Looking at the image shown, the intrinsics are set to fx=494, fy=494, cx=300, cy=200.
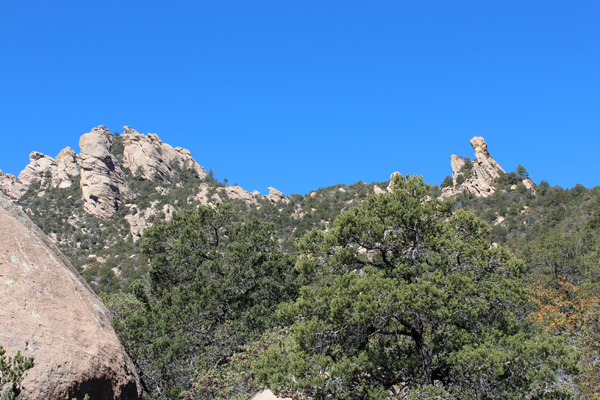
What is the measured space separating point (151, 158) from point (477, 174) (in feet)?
148

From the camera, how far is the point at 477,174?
60469 mm

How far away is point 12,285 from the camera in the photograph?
22.9 feet

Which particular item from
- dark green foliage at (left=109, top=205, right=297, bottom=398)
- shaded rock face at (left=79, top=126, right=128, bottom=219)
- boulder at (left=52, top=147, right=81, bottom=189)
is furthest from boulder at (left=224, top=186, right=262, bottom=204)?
dark green foliage at (left=109, top=205, right=297, bottom=398)

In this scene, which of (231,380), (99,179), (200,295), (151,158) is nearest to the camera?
(231,380)

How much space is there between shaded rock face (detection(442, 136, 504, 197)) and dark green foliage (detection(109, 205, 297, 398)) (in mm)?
44201

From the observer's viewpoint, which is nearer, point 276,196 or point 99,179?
point 99,179

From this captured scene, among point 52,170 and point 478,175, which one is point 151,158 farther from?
point 478,175

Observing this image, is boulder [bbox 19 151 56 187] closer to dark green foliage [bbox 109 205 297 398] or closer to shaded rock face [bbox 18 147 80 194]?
shaded rock face [bbox 18 147 80 194]

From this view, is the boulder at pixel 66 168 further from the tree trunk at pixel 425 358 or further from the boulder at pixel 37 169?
the tree trunk at pixel 425 358

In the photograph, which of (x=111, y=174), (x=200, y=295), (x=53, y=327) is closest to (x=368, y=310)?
(x=53, y=327)

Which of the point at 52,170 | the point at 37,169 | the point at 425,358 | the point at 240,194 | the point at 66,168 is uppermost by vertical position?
the point at 37,169

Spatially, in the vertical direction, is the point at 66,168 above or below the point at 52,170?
below

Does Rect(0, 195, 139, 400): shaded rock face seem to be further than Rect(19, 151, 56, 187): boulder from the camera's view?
No

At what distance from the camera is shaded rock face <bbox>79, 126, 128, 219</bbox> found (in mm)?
61281
